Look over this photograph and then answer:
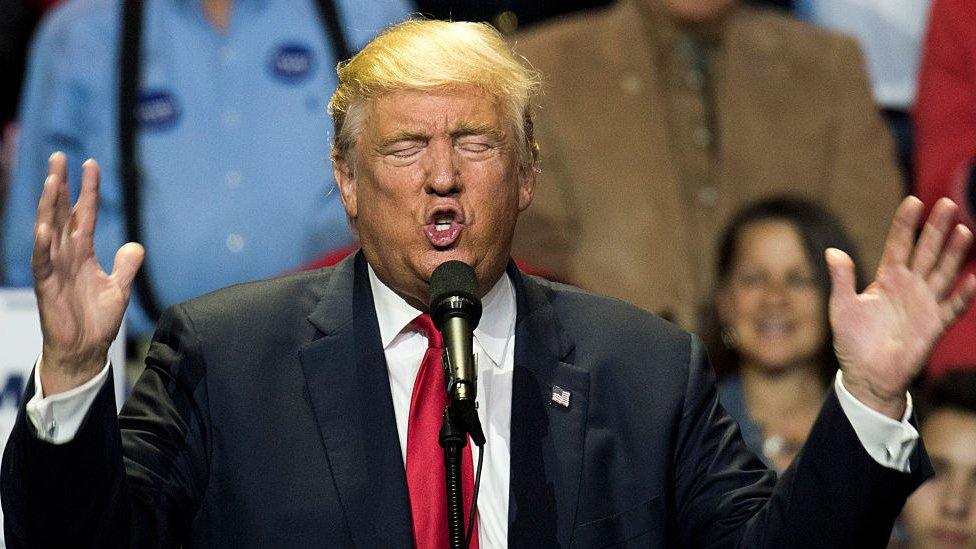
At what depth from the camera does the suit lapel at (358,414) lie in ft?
6.28

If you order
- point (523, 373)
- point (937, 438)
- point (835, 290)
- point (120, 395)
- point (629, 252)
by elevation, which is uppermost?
point (835, 290)

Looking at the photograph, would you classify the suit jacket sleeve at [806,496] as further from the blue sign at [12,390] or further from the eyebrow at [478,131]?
the blue sign at [12,390]

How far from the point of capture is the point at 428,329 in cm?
208

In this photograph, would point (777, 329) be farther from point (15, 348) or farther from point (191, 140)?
point (15, 348)

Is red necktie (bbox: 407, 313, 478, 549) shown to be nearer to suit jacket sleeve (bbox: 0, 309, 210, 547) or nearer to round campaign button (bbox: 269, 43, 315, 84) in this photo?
suit jacket sleeve (bbox: 0, 309, 210, 547)

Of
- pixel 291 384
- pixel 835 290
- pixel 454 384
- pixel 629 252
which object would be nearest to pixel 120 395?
pixel 291 384

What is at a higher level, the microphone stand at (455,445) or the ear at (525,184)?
the ear at (525,184)

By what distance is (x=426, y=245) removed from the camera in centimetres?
200

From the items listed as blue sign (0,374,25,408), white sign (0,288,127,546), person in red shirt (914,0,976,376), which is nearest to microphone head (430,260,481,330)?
white sign (0,288,127,546)

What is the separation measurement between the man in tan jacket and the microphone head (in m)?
2.16

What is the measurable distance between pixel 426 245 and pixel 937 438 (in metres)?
2.23

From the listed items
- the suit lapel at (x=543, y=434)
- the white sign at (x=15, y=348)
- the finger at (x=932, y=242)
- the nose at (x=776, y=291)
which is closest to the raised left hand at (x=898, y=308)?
the finger at (x=932, y=242)

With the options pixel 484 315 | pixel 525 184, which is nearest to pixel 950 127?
pixel 525 184

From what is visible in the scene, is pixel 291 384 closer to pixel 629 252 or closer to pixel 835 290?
pixel 835 290
